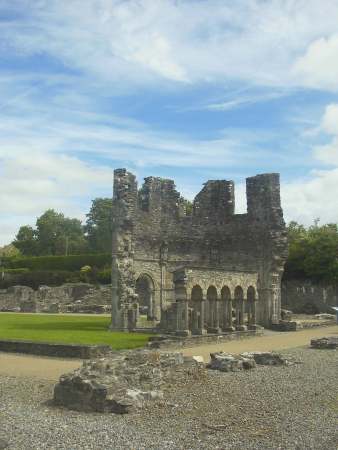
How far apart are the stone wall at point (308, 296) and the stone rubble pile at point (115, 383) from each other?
108 ft

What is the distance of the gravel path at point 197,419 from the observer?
742cm

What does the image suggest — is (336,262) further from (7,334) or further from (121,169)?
(7,334)

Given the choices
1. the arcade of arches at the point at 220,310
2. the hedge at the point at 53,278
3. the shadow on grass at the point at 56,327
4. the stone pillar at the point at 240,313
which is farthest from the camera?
the hedge at the point at 53,278

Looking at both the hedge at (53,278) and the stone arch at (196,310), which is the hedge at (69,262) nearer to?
the hedge at (53,278)

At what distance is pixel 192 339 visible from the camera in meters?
20.4

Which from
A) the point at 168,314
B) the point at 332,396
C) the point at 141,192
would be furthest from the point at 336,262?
the point at 332,396

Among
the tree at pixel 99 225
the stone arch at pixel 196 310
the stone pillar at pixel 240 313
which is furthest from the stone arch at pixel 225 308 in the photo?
the tree at pixel 99 225

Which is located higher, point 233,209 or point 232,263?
point 233,209

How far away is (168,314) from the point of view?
83.7ft

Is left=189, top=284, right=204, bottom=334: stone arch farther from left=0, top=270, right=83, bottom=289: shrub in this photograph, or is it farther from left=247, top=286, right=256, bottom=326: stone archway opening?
left=0, top=270, right=83, bottom=289: shrub

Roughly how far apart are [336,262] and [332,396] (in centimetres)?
3356

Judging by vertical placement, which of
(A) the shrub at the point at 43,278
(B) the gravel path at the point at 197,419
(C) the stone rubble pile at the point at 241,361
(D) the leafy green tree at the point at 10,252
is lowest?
(B) the gravel path at the point at 197,419

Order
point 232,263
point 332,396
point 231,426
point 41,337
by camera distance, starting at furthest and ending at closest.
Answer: point 232,263 → point 41,337 → point 332,396 → point 231,426

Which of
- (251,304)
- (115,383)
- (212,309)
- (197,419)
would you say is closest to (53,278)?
(251,304)
